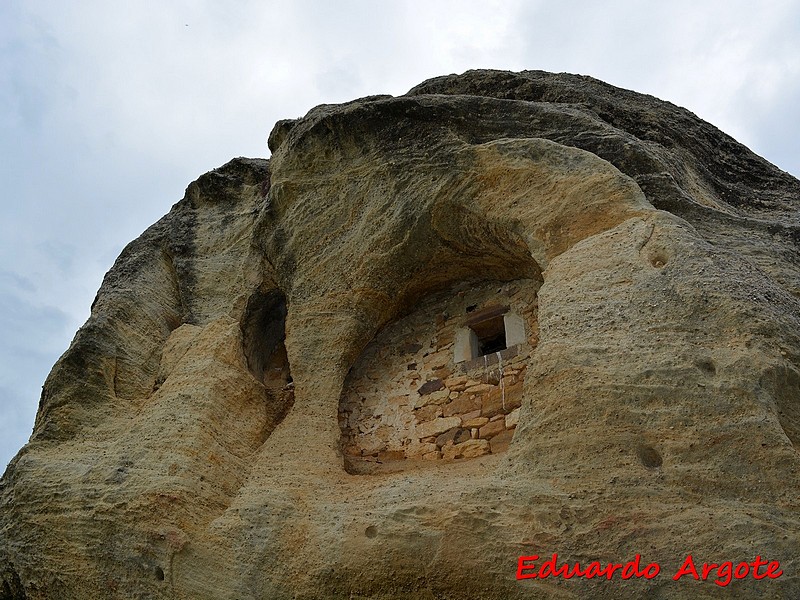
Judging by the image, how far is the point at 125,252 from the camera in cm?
730

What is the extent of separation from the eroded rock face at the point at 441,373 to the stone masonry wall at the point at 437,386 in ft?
0.07

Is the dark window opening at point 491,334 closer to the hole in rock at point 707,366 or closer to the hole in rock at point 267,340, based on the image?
the hole in rock at point 267,340

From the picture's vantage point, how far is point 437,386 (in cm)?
540

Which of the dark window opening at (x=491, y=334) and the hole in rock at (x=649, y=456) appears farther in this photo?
the dark window opening at (x=491, y=334)

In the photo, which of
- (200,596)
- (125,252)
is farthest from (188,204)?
(200,596)

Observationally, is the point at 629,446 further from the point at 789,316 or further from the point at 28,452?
the point at 28,452

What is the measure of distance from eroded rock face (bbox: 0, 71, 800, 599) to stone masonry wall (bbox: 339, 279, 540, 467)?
0.8 inches

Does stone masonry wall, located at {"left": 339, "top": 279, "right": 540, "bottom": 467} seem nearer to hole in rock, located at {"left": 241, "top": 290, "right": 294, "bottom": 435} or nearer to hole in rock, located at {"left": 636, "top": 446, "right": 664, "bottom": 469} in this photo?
hole in rock, located at {"left": 241, "top": 290, "right": 294, "bottom": 435}

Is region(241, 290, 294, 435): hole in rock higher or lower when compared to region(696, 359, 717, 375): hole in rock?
higher

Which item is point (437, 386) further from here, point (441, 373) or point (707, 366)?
→ point (707, 366)

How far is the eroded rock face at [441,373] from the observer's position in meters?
3.40

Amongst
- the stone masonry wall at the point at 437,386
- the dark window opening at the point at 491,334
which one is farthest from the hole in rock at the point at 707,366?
the dark window opening at the point at 491,334

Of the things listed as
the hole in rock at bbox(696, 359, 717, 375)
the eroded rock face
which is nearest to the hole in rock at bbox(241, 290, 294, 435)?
the eroded rock face

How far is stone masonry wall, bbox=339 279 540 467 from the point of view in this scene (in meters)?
4.99
